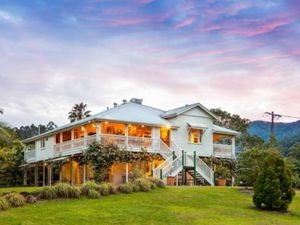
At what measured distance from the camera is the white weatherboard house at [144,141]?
36.5m

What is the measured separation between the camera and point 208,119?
4409 cm

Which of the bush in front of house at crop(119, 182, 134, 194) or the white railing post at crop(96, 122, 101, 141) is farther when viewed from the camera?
the white railing post at crop(96, 122, 101, 141)

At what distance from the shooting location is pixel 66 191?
20.2m

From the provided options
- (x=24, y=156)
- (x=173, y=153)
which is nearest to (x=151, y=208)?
(x=173, y=153)

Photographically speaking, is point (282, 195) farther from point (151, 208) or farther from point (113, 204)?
point (113, 204)

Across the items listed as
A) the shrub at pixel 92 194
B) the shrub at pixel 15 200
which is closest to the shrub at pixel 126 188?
the shrub at pixel 92 194

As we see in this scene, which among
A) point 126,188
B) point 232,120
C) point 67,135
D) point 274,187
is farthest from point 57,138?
point 232,120

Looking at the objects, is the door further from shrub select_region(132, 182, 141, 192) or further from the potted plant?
shrub select_region(132, 182, 141, 192)

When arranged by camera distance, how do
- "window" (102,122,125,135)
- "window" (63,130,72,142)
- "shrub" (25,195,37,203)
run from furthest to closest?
"window" (63,130,72,142), "window" (102,122,125,135), "shrub" (25,195,37,203)

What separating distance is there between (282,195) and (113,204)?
7446 millimetres

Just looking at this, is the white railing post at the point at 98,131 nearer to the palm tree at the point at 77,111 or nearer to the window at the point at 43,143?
the window at the point at 43,143

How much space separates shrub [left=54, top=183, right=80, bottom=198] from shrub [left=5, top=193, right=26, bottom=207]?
6.53 ft

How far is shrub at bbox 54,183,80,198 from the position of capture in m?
20.2

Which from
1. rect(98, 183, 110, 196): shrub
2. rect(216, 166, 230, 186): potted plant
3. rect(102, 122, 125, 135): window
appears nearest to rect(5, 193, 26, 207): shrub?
rect(98, 183, 110, 196): shrub
